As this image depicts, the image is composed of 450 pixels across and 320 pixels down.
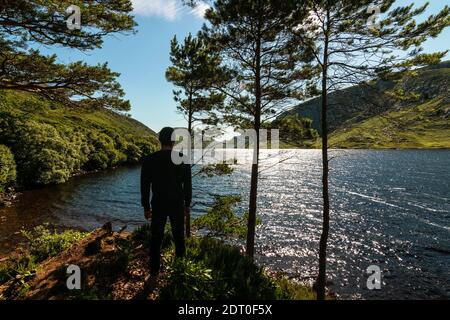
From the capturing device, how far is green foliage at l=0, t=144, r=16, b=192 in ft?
124

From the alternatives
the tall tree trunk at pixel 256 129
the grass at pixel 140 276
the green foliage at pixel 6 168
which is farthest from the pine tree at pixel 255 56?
the green foliage at pixel 6 168

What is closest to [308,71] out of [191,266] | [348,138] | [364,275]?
[348,138]

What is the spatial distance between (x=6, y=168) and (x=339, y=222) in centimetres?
4321

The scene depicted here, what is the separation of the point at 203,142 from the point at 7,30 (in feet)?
31.7

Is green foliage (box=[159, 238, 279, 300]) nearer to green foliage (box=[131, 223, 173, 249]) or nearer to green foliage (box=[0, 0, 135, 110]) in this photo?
green foliage (box=[131, 223, 173, 249])

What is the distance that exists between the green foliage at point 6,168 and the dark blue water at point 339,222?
3.13m

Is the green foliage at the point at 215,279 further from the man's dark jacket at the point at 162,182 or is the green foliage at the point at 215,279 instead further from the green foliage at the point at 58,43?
the green foliage at the point at 58,43

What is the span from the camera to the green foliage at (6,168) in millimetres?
37812

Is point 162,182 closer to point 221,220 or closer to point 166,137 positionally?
point 166,137

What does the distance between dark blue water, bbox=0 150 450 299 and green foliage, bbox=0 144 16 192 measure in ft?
10.3

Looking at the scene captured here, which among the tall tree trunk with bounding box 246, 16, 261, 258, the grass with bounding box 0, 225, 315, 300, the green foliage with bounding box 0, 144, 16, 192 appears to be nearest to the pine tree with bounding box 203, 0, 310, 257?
the tall tree trunk with bounding box 246, 16, 261, 258

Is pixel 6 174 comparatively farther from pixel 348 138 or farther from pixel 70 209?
pixel 348 138

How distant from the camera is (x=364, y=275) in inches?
926

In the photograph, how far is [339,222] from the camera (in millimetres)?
37562
